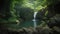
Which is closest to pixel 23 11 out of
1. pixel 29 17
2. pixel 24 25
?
pixel 29 17

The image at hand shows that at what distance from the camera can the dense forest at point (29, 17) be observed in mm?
4473

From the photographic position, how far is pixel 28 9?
18.1 ft

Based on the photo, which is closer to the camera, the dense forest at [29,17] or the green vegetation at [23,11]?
the dense forest at [29,17]

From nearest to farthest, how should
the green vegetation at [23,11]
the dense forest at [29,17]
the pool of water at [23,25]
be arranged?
the dense forest at [29,17]
the pool of water at [23,25]
the green vegetation at [23,11]

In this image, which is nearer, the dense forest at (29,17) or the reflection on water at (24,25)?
the dense forest at (29,17)

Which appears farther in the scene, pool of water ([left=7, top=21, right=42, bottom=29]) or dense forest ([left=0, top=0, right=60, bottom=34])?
pool of water ([left=7, top=21, right=42, bottom=29])

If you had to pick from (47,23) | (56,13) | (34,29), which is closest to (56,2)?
(56,13)

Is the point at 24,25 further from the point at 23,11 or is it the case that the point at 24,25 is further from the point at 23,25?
the point at 23,11

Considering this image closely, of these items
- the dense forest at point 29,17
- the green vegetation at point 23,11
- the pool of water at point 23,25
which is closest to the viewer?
the dense forest at point 29,17

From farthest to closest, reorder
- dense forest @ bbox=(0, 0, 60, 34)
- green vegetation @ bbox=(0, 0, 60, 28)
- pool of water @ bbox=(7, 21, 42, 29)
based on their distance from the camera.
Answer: green vegetation @ bbox=(0, 0, 60, 28) < pool of water @ bbox=(7, 21, 42, 29) < dense forest @ bbox=(0, 0, 60, 34)

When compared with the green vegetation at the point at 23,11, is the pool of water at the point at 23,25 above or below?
below

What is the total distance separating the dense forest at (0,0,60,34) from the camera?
4.47 m

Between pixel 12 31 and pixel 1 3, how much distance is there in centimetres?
111

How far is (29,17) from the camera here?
16.9 ft
